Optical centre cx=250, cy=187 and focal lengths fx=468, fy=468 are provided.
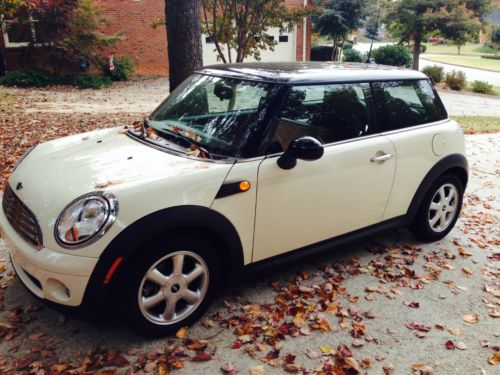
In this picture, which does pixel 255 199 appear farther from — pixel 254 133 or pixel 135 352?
pixel 135 352

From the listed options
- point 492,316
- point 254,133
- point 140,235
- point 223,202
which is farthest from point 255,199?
point 492,316

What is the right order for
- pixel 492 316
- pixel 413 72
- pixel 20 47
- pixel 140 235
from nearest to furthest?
pixel 140 235 < pixel 492 316 < pixel 413 72 < pixel 20 47

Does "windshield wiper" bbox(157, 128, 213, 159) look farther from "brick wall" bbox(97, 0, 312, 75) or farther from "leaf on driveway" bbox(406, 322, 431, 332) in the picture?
"brick wall" bbox(97, 0, 312, 75)

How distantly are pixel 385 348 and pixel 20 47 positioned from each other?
60.2 feet

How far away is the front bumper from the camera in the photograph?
2.50m

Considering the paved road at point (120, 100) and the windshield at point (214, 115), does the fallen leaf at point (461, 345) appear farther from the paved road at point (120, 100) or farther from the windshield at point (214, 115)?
the paved road at point (120, 100)

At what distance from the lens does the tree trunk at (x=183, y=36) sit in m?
6.44

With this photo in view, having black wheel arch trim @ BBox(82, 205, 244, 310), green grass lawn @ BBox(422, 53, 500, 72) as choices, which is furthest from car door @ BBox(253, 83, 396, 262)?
green grass lawn @ BBox(422, 53, 500, 72)

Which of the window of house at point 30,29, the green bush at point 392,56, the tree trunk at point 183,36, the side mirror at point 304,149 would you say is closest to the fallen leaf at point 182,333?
the side mirror at point 304,149

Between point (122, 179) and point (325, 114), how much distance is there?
62.9 inches

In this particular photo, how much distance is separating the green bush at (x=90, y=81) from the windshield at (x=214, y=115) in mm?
13516

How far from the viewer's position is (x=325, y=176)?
3365mm

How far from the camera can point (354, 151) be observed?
3.53m

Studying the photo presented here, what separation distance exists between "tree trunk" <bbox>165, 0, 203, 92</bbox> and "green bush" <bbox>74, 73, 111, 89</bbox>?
10524mm
